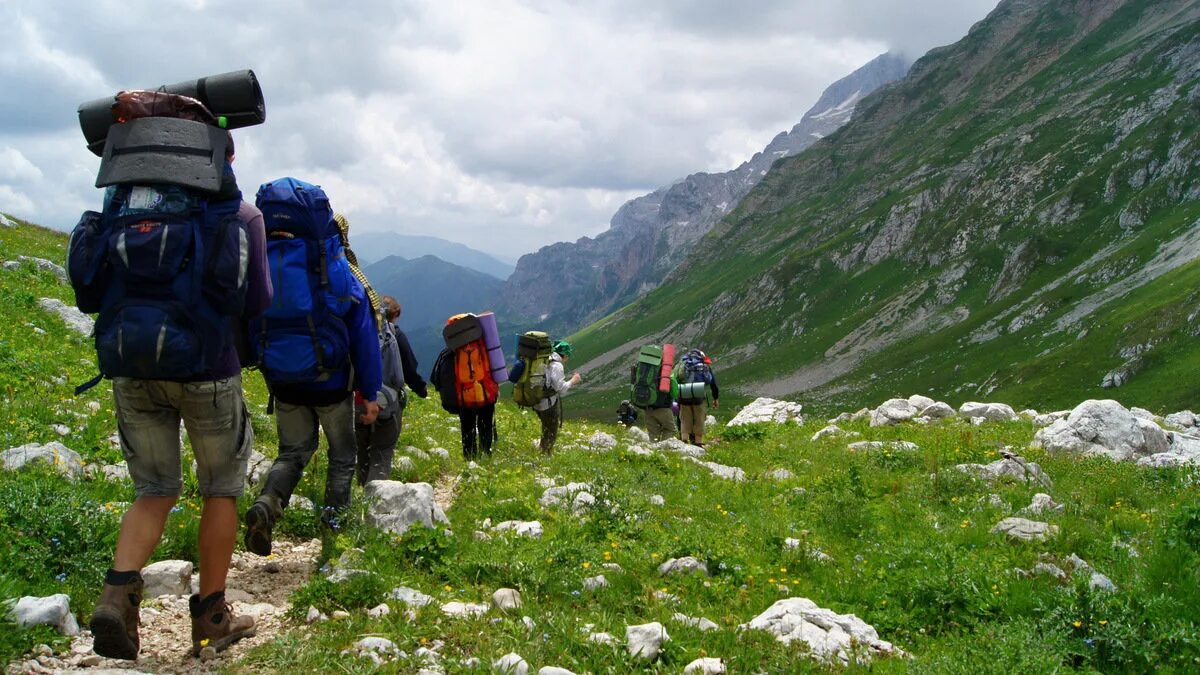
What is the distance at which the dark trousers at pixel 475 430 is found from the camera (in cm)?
1258

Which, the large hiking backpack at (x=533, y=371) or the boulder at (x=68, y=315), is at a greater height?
the boulder at (x=68, y=315)

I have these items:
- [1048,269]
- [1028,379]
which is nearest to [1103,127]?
[1048,269]

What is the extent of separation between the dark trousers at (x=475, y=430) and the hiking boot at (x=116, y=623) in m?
7.74

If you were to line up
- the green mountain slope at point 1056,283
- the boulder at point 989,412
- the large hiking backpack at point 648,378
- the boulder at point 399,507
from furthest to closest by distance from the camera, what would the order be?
the green mountain slope at point 1056,283 < the boulder at point 989,412 < the large hiking backpack at point 648,378 < the boulder at point 399,507

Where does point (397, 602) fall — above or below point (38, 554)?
below

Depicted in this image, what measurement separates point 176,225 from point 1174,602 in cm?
809

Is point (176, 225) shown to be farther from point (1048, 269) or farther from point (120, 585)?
point (1048, 269)

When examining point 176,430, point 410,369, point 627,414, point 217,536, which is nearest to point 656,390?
point 627,414

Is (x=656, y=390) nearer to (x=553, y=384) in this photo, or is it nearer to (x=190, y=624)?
(x=553, y=384)

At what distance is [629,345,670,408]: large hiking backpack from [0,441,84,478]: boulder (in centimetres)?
1189

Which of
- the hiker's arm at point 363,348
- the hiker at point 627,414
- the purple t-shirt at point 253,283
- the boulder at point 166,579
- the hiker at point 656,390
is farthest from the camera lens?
the hiker at point 627,414

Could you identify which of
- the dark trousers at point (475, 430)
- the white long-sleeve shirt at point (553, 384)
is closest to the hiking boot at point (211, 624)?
the dark trousers at point (475, 430)

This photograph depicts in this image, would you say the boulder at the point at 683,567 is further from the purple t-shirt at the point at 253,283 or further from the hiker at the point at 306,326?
the purple t-shirt at the point at 253,283

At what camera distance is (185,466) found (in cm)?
866
